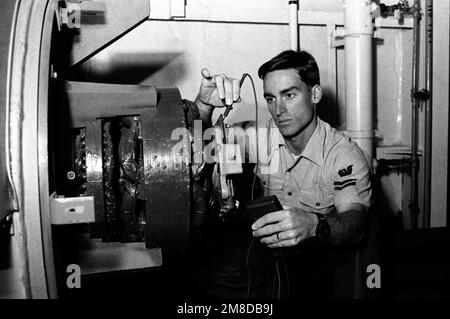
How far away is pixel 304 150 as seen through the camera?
1562 millimetres

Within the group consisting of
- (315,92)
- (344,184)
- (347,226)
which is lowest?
(347,226)

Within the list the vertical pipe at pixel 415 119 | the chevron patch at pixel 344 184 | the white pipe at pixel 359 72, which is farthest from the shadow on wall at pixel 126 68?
the vertical pipe at pixel 415 119

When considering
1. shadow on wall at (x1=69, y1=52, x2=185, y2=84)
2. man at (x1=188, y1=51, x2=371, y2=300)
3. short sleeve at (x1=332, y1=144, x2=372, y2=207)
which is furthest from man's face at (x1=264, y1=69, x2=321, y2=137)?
shadow on wall at (x1=69, y1=52, x2=185, y2=84)

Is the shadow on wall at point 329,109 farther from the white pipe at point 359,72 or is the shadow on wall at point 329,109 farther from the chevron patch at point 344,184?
the chevron patch at point 344,184

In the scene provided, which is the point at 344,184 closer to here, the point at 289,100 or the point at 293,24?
the point at 289,100

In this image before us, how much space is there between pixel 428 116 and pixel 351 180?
93 cm

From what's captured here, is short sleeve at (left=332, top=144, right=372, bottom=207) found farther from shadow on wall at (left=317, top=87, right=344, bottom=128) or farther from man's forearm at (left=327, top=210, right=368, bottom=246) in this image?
shadow on wall at (left=317, top=87, right=344, bottom=128)

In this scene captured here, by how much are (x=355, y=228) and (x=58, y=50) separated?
963mm

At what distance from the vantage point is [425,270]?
5.64ft

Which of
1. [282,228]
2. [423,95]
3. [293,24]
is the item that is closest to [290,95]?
[293,24]

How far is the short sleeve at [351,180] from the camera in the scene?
4.41 feet

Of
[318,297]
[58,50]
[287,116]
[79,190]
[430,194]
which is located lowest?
[318,297]
